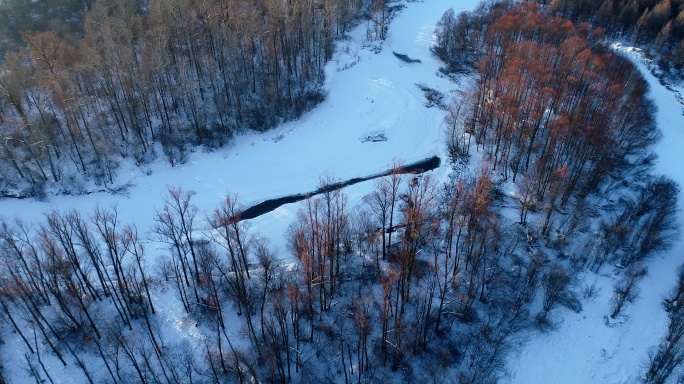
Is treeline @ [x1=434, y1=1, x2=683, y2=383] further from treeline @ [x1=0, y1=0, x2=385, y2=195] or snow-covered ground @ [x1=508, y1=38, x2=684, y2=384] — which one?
treeline @ [x1=0, y1=0, x2=385, y2=195]

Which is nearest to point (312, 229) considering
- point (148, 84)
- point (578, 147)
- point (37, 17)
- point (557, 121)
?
point (148, 84)

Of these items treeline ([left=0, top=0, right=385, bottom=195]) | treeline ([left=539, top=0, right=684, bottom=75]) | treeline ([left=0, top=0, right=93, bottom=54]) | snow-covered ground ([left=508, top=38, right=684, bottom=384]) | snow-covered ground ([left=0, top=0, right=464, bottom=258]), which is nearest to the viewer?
snow-covered ground ([left=508, top=38, right=684, bottom=384])

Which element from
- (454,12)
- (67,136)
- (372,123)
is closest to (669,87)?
(454,12)

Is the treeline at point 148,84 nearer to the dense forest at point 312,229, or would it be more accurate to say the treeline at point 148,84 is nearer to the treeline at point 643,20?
the dense forest at point 312,229

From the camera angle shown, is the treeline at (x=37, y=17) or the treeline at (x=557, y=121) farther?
the treeline at (x=37, y=17)

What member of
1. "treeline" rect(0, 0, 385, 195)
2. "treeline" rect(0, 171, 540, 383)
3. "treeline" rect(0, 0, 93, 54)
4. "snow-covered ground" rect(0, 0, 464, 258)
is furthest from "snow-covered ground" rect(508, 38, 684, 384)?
"treeline" rect(0, 0, 93, 54)

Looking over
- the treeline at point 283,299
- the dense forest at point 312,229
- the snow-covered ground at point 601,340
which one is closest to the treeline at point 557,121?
the dense forest at point 312,229

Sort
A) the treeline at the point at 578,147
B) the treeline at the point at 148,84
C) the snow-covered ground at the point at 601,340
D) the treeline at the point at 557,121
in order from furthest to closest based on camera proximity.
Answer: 1. the treeline at the point at 557,121
2. the treeline at the point at 148,84
3. the treeline at the point at 578,147
4. the snow-covered ground at the point at 601,340

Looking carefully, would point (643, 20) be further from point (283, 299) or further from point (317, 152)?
point (283, 299)
